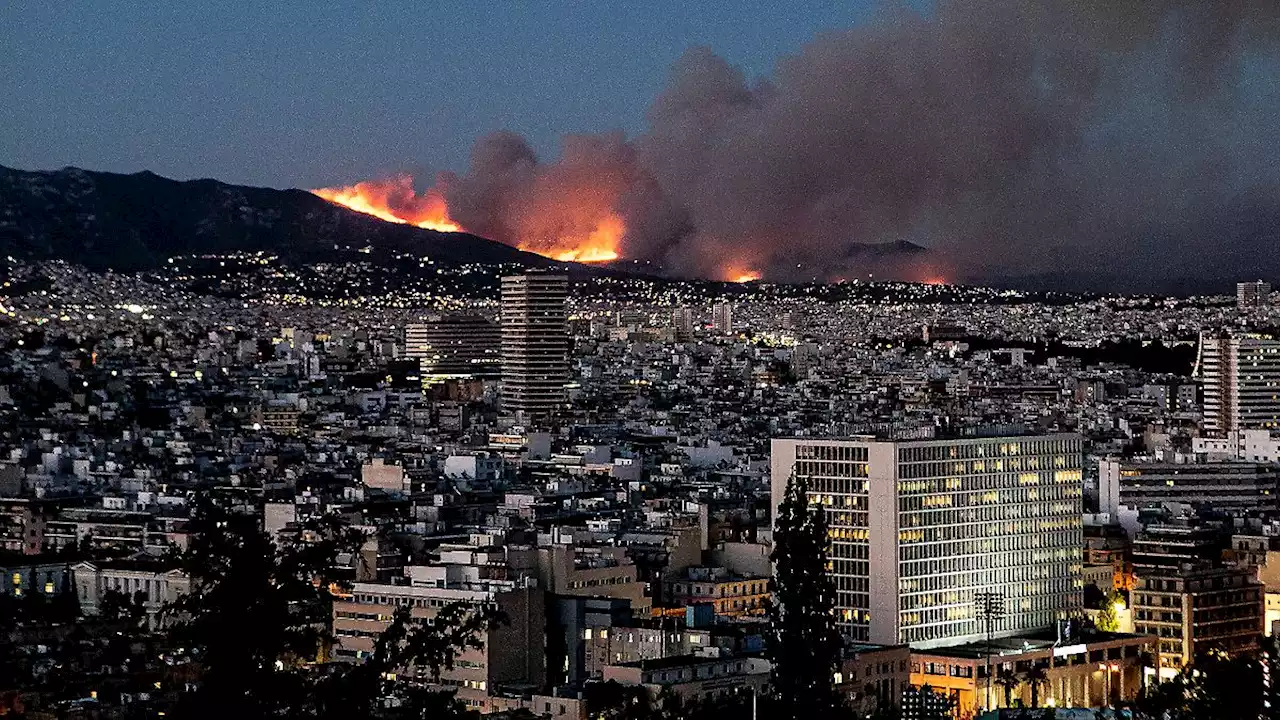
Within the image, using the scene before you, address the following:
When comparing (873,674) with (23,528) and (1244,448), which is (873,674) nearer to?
(23,528)

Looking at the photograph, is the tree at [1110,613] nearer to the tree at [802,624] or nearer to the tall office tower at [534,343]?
the tree at [802,624]

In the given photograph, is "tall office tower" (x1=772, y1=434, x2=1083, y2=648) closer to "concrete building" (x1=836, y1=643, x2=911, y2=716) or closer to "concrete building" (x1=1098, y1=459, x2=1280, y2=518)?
"concrete building" (x1=836, y1=643, x2=911, y2=716)

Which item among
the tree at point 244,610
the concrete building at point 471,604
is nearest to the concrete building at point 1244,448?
the concrete building at point 471,604

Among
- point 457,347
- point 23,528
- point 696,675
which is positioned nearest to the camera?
point 696,675

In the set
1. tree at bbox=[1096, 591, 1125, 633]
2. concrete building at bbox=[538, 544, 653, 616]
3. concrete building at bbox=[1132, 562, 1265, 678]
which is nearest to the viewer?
concrete building at bbox=[538, 544, 653, 616]

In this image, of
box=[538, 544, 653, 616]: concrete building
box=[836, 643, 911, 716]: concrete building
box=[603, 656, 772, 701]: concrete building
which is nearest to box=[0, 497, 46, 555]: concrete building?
box=[538, 544, 653, 616]: concrete building

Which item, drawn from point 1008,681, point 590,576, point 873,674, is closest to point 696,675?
point 873,674
